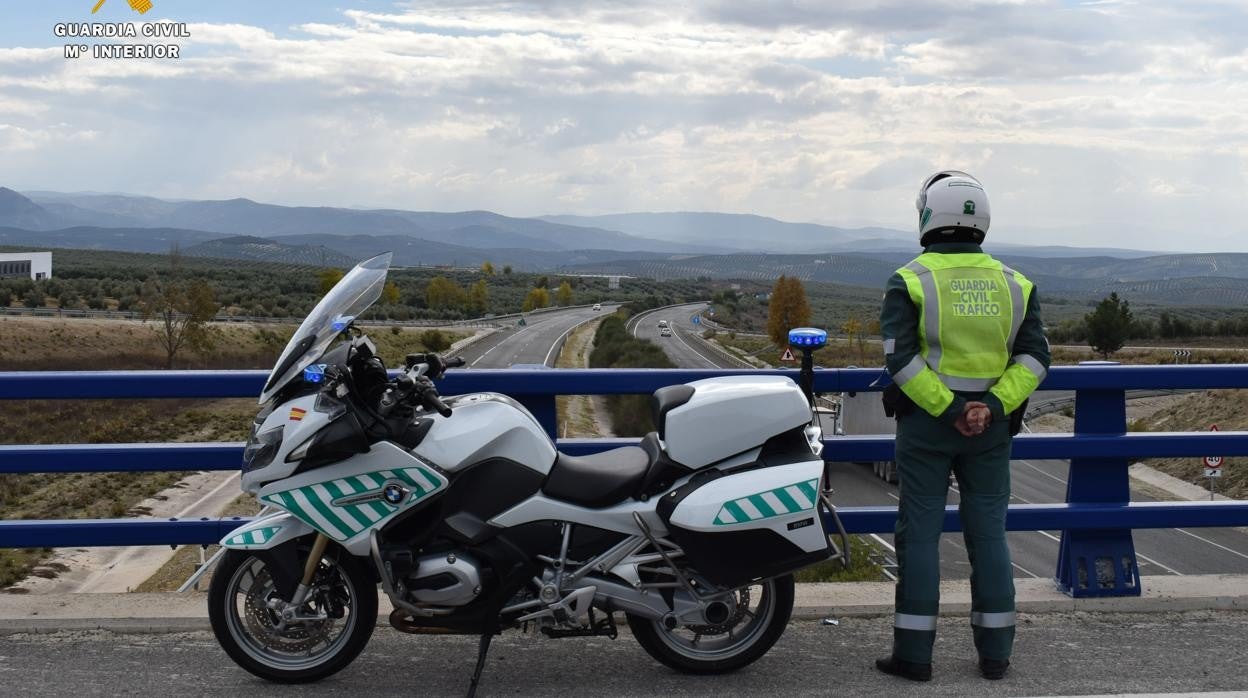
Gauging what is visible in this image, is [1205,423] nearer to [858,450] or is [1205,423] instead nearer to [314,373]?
[858,450]

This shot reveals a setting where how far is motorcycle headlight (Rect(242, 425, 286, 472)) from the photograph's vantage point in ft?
15.0

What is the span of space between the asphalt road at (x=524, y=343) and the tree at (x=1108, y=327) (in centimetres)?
4439

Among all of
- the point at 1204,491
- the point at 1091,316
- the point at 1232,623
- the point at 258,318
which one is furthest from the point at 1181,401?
the point at 258,318

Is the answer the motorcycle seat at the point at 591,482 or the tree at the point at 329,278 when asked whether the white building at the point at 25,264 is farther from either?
the motorcycle seat at the point at 591,482

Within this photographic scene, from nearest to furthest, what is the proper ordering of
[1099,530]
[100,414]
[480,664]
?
[480,664]
[1099,530]
[100,414]

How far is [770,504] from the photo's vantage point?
4641 millimetres

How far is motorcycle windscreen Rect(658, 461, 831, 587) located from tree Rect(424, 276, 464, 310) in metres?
142

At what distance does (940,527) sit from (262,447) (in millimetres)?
2916

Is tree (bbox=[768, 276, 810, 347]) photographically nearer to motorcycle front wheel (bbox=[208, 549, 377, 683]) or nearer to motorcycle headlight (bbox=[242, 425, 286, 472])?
motorcycle front wheel (bbox=[208, 549, 377, 683])

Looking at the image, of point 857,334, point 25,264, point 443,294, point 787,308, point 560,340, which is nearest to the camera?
point 560,340

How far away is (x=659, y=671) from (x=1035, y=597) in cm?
218

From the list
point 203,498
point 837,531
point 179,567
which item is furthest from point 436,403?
Result: point 203,498

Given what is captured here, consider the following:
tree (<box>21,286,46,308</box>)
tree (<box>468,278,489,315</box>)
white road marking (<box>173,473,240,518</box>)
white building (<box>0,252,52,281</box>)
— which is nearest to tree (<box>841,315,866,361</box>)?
tree (<box>468,278,489,315</box>)

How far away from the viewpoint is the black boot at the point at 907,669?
4.82 meters
